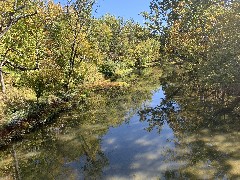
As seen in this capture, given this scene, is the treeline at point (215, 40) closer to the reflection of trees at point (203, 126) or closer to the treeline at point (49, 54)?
the reflection of trees at point (203, 126)

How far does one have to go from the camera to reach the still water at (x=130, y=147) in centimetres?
1540

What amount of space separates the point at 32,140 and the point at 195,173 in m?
13.0

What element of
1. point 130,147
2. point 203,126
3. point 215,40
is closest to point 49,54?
point 215,40

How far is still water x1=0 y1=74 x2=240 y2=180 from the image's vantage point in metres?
15.4

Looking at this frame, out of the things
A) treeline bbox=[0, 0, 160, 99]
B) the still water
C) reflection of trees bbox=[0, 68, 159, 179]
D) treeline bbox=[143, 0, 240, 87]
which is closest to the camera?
the still water

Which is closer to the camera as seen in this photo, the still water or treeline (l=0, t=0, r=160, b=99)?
the still water

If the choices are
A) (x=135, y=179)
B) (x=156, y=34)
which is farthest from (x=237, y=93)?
(x=156, y=34)

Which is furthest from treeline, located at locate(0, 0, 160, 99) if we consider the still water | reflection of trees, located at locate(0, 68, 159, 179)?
the still water

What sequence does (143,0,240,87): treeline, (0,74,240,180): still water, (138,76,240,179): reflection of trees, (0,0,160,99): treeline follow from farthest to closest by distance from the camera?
(0,0,160,99): treeline < (143,0,240,87): treeline < (0,74,240,180): still water < (138,76,240,179): reflection of trees

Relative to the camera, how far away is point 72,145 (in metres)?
20.5

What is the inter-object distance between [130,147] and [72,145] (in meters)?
4.16

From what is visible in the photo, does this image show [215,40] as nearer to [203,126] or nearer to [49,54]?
[203,126]

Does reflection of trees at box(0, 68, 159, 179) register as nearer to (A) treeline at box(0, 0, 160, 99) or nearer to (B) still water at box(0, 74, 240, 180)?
(B) still water at box(0, 74, 240, 180)

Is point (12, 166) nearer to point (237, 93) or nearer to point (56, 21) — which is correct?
point (237, 93)
